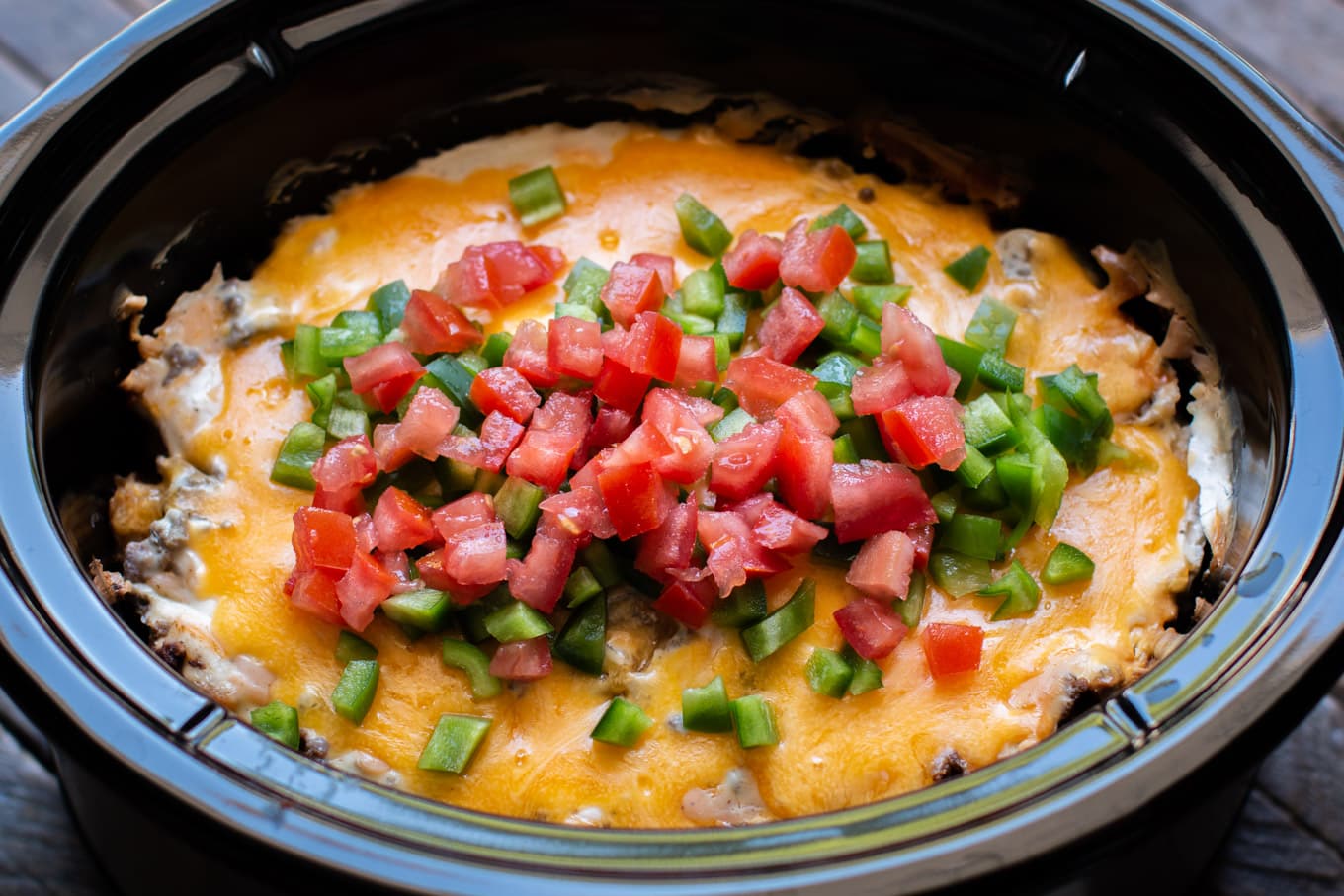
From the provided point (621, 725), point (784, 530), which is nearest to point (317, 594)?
point (621, 725)

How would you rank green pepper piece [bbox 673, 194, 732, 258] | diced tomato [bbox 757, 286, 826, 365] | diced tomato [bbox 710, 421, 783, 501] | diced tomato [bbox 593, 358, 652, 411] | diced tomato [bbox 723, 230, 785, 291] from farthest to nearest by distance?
green pepper piece [bbox 673, 194, 732, 258]
diced tomato [bbox 723, 230, 785, 291]
diced tomato [bbox 757, 286, 826, 365]
diced tomato [bbox 593, 358, 652, 411]
diced tomato [bbox 710, 421, 783, 501]

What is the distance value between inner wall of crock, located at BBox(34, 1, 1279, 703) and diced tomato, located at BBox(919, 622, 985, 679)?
47 centimetres

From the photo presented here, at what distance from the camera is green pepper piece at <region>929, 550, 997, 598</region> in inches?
78.9

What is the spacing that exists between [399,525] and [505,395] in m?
0.29

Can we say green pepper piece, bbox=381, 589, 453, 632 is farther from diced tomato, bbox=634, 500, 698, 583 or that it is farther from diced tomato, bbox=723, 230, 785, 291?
diced tomato, bbox=723, 230, 785, 291

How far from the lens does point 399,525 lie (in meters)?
1.98

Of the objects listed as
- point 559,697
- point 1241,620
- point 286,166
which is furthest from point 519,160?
point 1241,620

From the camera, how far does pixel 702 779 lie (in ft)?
6.13

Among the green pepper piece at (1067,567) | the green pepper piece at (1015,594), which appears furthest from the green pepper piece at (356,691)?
the green pepper piece at (1067,567)

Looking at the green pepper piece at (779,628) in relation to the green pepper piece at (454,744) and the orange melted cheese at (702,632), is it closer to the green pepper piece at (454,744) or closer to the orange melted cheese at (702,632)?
the orange melted cheese at (702,632)

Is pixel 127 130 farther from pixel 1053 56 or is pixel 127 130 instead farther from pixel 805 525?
pixel 1053 56

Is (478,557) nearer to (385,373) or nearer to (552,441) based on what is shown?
(552,441)

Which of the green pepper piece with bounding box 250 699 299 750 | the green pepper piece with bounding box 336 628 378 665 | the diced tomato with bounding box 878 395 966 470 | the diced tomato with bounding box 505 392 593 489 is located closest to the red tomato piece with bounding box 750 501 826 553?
the diced tomato with bounding box 878 395 966 470

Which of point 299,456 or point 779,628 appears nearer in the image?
point 779,628
